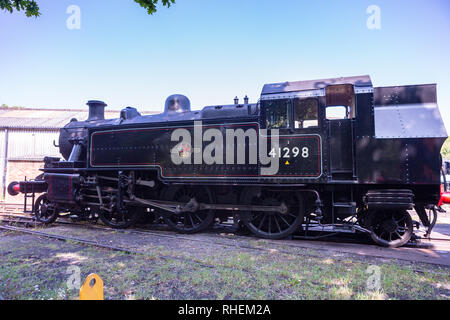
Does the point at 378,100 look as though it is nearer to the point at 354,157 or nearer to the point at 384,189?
the point at 354,157

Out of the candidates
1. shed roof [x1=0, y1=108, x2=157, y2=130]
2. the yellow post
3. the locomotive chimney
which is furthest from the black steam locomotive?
shed roof [x1=0, y1=108, x2=157, y2=130]

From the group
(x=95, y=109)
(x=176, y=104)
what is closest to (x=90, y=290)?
(x=176, y=104)

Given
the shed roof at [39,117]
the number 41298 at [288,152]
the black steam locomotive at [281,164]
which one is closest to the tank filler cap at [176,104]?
the black steam locomotive at [281,164]

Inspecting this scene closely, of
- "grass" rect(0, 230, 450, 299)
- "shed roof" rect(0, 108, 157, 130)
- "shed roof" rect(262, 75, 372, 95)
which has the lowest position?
"grass" rect(0, 230, 450, 299)

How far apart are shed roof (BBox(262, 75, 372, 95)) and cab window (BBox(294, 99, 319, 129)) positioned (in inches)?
11.6

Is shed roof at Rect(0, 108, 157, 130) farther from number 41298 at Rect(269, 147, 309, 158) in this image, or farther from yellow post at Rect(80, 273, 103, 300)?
yellow post at Rect(80, 273, 103, 300)

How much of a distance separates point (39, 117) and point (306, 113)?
25748 mm

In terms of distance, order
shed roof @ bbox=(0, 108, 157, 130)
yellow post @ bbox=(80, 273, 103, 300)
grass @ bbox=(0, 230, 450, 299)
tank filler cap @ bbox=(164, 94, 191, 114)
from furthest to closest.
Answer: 1. shed roof @ bbox=(0, 108, 157, 130)
2. tank filler cap @ bbox=(164, 94, 191, 114)
3. grass @ bbox=(0, 230, 450, 299)
4. yellow post @ bbox=(80, 273, 103, 300)

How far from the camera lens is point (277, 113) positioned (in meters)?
5.86

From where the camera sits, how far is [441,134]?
16.2 ft

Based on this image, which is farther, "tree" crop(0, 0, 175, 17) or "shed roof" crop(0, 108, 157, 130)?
"shed roof" crop(0, 108, 157, 130)

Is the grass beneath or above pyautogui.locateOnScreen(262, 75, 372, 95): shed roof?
beneath

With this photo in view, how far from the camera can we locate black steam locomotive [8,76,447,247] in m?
5.27

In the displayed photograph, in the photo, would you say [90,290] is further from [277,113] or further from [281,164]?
[277,113]
